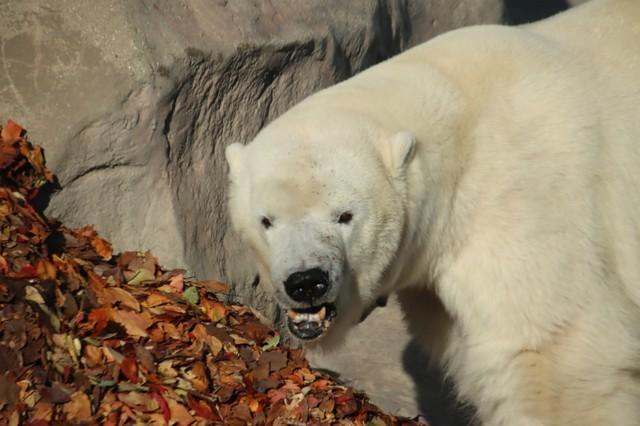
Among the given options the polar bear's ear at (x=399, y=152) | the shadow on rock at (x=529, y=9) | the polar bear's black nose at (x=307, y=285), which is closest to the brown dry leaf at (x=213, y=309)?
the polar bear's black nose at (x=307, y=285)

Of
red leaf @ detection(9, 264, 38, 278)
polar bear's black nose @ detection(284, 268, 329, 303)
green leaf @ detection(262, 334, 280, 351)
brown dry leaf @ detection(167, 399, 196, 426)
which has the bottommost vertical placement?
green leaf @ detection(262, 334, 280, 351)

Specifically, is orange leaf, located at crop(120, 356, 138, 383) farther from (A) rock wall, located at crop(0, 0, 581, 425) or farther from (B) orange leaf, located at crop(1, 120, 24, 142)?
(B) orange leaf, located at crop(1, 120, 24, 142)

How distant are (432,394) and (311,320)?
198 centimetres

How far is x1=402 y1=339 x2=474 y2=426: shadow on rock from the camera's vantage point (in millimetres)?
5227

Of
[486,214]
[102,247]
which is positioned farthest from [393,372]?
[486,214]

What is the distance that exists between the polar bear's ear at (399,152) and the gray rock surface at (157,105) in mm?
1450

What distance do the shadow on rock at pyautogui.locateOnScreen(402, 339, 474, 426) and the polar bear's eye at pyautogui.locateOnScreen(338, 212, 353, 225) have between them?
1626 mm

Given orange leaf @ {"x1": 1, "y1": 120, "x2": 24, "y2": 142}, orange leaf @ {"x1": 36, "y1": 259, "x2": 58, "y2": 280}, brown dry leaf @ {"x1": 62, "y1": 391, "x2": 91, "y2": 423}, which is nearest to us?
brown dry leaf @ {"x1": 62, "y1": 391, "x2": 91, "y2": 423}

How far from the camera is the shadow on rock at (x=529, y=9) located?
27.6ft

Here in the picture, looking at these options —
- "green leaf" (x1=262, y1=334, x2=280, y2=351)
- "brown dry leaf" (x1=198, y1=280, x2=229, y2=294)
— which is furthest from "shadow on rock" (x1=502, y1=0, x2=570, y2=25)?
"green leaf" (x1=262, y1=334, x2=280, y2=351)

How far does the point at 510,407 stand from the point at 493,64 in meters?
1.40

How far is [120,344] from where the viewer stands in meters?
4.00

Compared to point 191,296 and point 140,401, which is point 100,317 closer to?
point 140,401

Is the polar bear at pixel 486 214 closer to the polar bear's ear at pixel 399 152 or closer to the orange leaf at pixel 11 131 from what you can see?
the polar bear's ear at pixel 399 152
